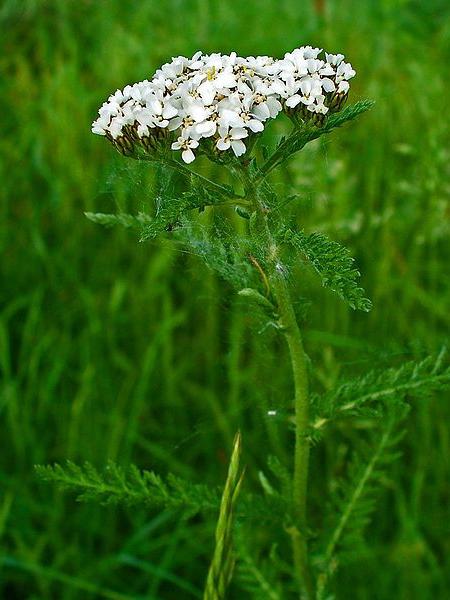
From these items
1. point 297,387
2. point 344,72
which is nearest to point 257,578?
point 297,387

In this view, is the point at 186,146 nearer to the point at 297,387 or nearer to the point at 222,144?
the point at 222,144

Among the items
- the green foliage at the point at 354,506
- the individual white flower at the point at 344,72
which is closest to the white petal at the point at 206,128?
the individual white flower at the point at 344,72

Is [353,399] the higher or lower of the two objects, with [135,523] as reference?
higher

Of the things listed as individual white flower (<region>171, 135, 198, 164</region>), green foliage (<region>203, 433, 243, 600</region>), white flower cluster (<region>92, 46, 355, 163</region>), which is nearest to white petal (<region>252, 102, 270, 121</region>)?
white flower cluster (<region>92, 46, 355, 163</region>)

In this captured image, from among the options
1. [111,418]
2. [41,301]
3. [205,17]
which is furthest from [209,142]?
[205,17]

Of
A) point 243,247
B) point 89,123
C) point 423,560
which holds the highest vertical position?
point 89,123

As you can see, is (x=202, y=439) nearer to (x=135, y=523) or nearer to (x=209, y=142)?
(x=135, y=523)

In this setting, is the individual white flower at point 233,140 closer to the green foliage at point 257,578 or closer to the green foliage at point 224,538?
the green foliage at point 224,538
